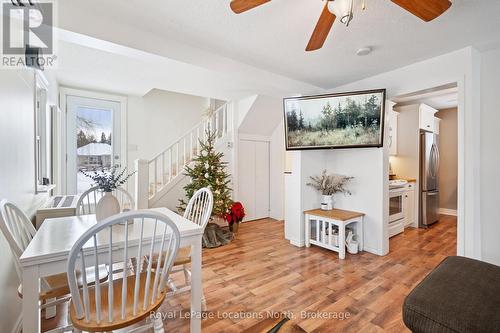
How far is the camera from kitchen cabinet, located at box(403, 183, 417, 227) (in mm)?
4232

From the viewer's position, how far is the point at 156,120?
4.90m

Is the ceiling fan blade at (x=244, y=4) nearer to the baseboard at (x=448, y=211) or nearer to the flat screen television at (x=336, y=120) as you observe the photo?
the flat screen television at (x=336, y=120)

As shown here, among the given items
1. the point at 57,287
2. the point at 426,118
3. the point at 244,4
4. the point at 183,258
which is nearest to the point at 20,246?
the point at 57,287

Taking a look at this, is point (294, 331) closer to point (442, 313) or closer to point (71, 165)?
point (442, 313)

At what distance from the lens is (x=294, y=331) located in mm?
964

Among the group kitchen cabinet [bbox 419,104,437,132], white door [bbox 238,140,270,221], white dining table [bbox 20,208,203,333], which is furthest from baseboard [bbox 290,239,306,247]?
kitchen cabinet [bbox 419,104,437,132]

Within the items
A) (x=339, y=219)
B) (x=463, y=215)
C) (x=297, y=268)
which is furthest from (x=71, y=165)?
(x=463, y=215)

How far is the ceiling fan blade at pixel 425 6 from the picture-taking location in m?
1.30

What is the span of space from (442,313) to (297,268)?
5.65 ft

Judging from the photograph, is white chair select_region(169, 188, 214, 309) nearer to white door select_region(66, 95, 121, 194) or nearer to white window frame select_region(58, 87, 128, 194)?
white door select_region(66, 95, 121, 194)

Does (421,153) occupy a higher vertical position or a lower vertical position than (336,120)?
lower

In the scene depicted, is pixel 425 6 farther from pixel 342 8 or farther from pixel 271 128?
pixel 271 128

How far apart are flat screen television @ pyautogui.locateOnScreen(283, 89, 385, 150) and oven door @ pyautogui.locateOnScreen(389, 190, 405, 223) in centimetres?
144

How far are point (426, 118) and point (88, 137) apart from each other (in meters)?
6.25
